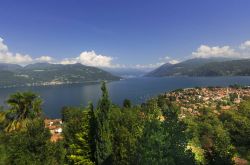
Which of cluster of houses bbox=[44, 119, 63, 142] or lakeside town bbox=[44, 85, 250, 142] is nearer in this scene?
cluster of houses bbox=[44, 119, 63, 142]

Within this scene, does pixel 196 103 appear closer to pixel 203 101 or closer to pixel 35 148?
pixel 203 101

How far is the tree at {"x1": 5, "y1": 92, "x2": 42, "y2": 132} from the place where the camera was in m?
39.9

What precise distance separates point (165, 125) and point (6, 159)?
17302mm

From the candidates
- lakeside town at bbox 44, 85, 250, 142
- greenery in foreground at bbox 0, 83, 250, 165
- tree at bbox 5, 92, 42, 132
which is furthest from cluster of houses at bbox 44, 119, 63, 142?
greenery in foreground at bbox 0, 83, 250, 165

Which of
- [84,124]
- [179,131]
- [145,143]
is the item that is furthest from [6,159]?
[179,131]

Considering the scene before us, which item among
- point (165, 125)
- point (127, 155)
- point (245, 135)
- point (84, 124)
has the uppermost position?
point (165, 125)

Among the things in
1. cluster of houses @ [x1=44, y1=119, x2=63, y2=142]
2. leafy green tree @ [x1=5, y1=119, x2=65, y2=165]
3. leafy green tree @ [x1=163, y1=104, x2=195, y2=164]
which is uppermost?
leafy green tree @ [x1=163, y1=104, x2=195, y2=164]

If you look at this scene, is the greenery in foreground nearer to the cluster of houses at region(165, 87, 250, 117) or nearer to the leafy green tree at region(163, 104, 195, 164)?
the leafy green tree at region(163, 104, 195, 164)

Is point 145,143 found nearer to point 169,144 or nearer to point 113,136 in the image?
point 169,144

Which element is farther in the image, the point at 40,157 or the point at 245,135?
the point at 245,135

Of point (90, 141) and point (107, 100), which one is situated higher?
point (107, 100)

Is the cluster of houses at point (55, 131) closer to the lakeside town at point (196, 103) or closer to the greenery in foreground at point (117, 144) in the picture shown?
the lakeside town at point (196, 103)

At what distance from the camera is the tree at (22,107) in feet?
131

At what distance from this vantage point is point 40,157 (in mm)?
24125
